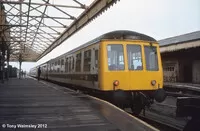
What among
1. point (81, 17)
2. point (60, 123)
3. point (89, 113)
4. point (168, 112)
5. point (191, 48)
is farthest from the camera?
point (81, 17)

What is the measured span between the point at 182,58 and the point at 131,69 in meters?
14.9

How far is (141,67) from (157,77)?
75 centimetres

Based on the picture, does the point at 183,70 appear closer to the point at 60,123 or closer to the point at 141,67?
the point at 141,67

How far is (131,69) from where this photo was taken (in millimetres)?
10969

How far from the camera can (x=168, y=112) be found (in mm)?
12484

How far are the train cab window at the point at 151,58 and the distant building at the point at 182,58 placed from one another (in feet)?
30.5

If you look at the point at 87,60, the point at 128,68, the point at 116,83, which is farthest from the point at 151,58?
the point at 87,60

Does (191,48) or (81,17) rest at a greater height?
(81,17)

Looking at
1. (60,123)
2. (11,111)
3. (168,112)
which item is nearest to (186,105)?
(60,123)

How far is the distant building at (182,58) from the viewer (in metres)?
21.5

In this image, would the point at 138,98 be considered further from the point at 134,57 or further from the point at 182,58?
the point at 182,58

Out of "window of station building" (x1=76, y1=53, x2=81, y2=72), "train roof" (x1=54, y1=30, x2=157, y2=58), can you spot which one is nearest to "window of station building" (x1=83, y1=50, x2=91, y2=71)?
"train roof" (x1=54, y1=30, x2=157, y2=58)

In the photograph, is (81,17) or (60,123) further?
(81,17)

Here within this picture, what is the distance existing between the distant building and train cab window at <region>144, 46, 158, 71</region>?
Answer: 9296 millimetres
